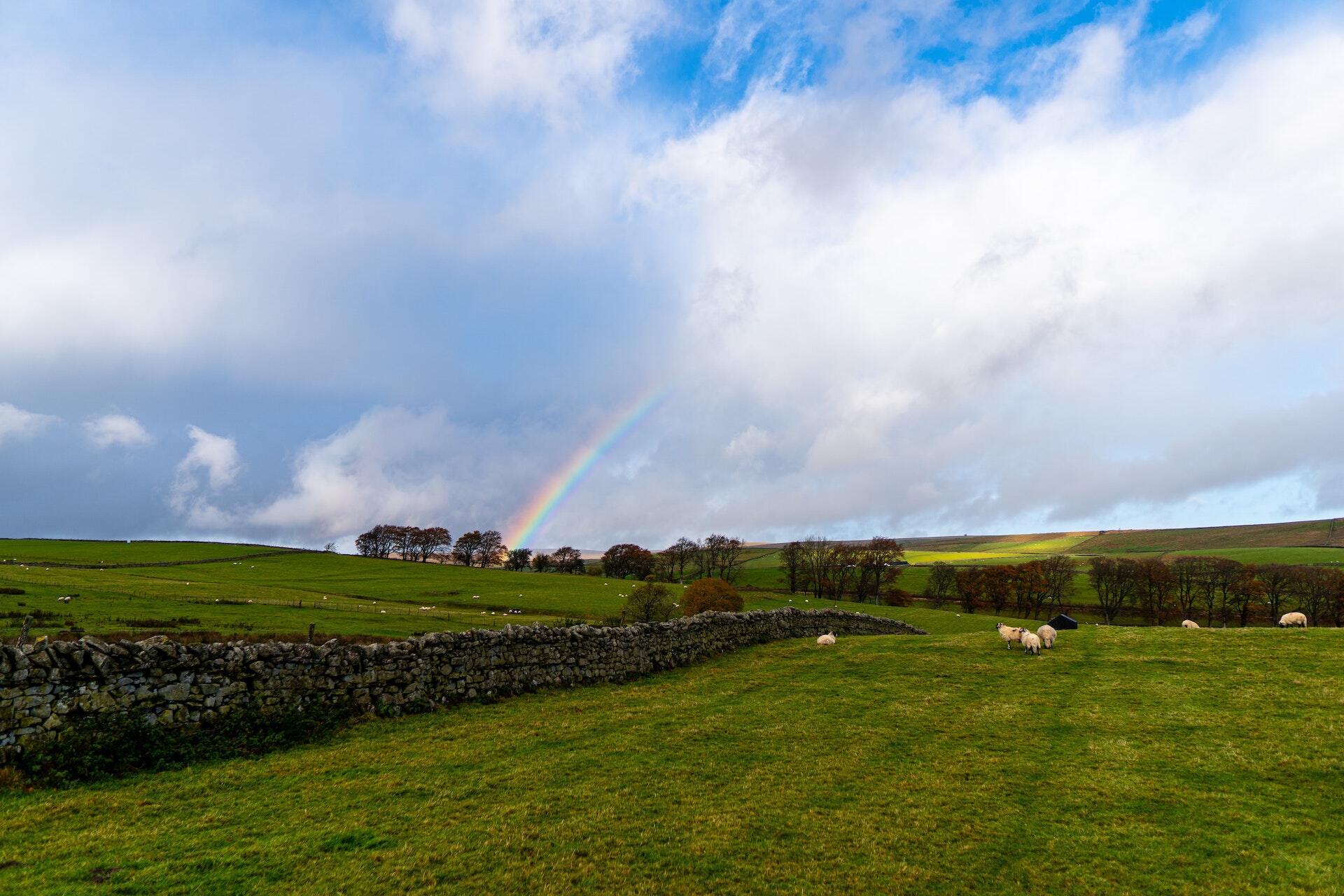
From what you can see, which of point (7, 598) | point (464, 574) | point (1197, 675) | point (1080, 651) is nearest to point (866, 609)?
point (1080, 651)

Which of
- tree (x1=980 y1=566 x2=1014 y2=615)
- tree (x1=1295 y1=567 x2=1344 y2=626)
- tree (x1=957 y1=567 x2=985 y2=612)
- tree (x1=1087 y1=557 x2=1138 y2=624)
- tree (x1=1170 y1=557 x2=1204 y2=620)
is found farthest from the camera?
tree (x1=957 y1=567 x2=985 y2=612)

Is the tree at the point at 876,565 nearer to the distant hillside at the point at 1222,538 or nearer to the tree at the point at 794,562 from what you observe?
the tree at the point at 794,562

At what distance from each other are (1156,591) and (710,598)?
193ft

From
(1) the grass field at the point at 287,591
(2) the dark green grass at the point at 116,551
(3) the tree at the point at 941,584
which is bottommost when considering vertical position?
(3) the tree at the point at 941,584

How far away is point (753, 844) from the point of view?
289 inches

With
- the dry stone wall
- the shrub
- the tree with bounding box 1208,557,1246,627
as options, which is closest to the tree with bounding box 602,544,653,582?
the shrub

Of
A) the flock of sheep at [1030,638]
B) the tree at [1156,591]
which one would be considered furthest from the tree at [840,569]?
the flock of sheep at [1030,638]

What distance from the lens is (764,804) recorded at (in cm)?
855

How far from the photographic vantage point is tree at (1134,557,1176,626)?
77.3 metres

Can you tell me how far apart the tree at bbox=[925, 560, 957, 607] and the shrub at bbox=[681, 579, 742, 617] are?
138ft

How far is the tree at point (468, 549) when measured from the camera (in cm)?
12362

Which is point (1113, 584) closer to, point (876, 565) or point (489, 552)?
point (876, 565)

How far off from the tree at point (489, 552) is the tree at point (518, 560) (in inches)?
55.9

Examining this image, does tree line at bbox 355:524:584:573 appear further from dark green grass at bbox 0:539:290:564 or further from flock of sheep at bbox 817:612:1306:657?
flock of sheep at bbox 817:612:1306:657
